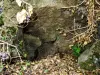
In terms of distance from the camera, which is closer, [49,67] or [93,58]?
[93,58]

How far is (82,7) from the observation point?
4891 millimetres

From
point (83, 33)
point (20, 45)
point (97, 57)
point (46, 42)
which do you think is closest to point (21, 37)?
point (20, 45)

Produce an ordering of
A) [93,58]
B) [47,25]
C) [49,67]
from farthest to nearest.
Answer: [47,25], [49,67], [93,58]

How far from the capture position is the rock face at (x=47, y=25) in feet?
16.3

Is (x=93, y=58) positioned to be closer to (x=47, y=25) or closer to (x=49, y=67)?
(x=49, y=67)

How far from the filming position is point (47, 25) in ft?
16.9

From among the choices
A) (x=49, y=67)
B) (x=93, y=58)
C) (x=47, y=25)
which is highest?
(x=47, y=25)

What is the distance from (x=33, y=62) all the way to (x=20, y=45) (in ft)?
1.60

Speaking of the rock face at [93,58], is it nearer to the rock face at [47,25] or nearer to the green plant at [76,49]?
the green plant at [76,49]

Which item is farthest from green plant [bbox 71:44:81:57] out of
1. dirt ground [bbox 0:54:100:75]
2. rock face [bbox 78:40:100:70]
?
rock face [bbox 78:40:100:70]

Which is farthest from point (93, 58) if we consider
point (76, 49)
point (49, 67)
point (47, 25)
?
point (47, 25)

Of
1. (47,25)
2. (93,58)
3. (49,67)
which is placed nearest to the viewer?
(93,58)

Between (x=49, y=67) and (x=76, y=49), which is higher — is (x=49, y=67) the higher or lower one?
the lower one

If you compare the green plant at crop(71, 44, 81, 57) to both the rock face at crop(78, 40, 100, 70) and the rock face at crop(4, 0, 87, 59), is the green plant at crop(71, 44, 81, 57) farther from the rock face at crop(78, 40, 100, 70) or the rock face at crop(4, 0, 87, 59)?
the rock face at crop(78, 40, 100, 70)
